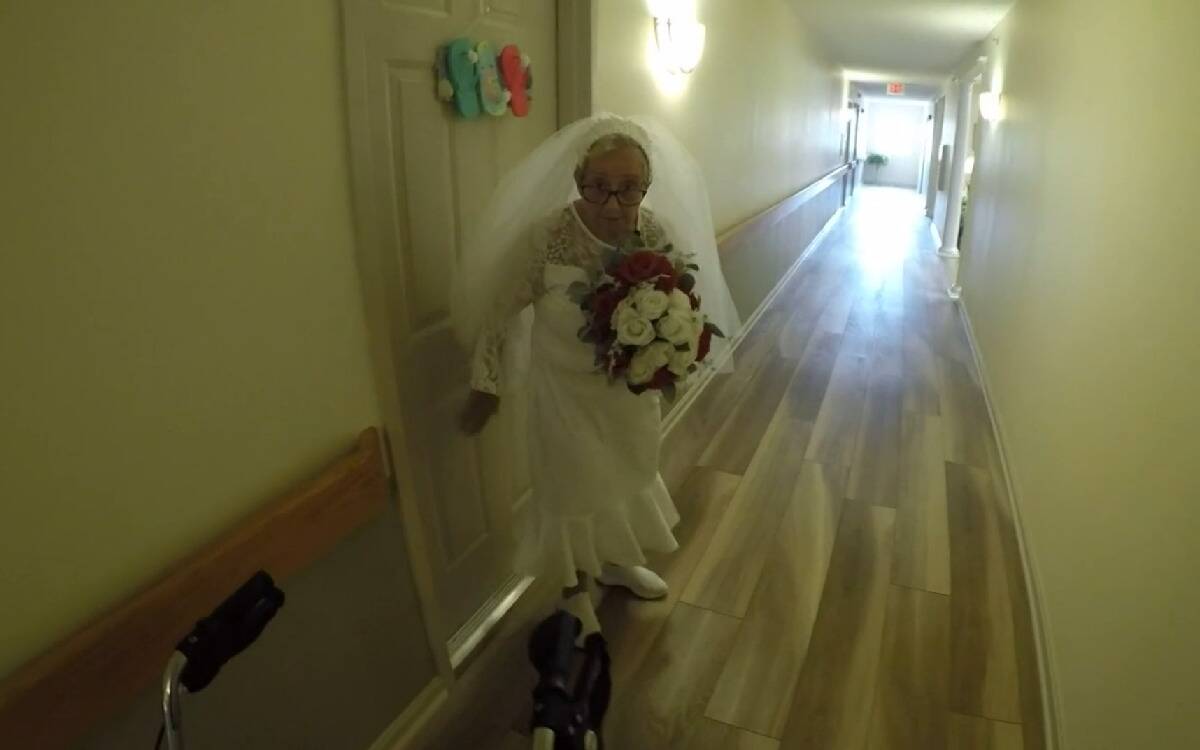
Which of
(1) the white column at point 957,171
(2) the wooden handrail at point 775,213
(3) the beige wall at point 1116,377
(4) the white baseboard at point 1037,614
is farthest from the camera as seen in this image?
(1) the white column at point 957,171

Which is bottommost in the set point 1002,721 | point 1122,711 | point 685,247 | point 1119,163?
point 1002,721

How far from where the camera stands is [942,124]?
10.2m

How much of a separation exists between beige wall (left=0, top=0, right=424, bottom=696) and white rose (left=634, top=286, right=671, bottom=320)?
0.57 metres

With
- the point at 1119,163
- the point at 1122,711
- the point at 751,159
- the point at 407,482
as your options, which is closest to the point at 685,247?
the point at 407,482

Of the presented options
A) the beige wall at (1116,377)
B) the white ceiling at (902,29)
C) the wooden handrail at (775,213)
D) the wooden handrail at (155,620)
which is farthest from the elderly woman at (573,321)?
the white ceiling at (902,29)

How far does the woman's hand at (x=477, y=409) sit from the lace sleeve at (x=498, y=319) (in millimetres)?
75

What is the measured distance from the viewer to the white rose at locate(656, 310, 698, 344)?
153 cm

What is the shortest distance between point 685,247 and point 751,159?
3092 millimetres

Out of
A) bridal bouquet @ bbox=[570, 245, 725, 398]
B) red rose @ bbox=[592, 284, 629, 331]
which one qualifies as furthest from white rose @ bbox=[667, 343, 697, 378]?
red rose @ bbox=[592, 284, 629, 331]

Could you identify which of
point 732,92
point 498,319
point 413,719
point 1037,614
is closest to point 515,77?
point 498,319

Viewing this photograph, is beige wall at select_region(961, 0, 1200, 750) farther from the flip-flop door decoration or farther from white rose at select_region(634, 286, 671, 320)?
the flip-flop door decoration

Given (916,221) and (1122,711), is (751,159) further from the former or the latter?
(916,221)

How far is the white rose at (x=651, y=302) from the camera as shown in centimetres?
152

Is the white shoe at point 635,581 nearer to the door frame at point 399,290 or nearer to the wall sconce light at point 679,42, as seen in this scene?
the door frame at point 399,290
